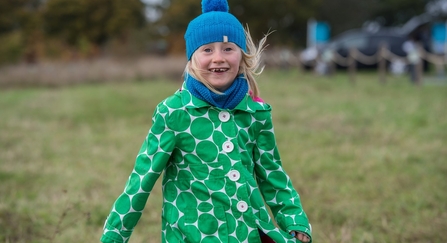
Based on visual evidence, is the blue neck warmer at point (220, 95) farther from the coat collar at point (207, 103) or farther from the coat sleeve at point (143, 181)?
the coat sleeve at point (143, 181)

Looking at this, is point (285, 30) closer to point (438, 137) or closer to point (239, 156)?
point (438, 137)

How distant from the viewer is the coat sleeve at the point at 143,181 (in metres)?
1.87

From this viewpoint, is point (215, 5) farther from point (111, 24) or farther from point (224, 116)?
point (111, 24)

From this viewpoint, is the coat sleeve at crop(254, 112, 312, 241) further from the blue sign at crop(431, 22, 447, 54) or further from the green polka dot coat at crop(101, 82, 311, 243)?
the blue sign at crop(431, 22, 447, 54)

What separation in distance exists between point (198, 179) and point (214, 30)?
1.80ft

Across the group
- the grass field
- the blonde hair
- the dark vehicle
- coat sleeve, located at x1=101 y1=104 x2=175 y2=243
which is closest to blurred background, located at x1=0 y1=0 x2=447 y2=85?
the dark vehicle

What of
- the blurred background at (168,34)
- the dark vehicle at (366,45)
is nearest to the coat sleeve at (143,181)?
the blurred background at (168,34)

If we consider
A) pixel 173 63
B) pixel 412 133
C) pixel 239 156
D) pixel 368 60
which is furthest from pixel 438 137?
pixel 173 63

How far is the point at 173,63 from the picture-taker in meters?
19.6

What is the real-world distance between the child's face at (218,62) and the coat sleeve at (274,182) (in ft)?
0.67

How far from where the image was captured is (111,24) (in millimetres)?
22797

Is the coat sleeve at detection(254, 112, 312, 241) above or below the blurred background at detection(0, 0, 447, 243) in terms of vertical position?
above

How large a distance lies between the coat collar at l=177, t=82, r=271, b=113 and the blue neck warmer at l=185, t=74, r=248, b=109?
0.05 feet

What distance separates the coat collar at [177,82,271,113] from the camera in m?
1.89
